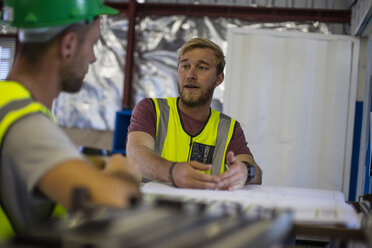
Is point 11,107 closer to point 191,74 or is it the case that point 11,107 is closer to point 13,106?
point 13,106

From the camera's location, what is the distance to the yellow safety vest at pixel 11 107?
1.02 meters

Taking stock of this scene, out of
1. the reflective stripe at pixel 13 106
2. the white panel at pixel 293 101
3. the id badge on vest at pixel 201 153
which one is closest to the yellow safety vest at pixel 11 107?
the reflective stripe at pixel 13 106

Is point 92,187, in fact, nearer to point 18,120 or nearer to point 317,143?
point 18,120

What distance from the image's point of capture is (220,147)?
266 centimetres

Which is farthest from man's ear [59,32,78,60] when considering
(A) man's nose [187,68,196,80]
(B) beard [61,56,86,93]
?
(A) man's nose [187,68,196,80]

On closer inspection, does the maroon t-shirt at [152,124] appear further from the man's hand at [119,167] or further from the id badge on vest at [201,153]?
the man's hand at [119,167]

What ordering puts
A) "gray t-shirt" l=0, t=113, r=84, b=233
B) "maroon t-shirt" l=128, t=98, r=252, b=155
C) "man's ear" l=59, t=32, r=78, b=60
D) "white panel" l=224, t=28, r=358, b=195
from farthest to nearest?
"white panel" l=224, t=28, r=358, b=195 → "maroon t-shirt" l=128, t=98, r=252, b=155 → "man's ear" l=59, t=32, r=78, b=60 → "gray t-shirt" l=0, t=113, r=84, b=233

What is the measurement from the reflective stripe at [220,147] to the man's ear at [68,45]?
1496mm

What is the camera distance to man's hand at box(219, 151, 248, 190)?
6.13ft

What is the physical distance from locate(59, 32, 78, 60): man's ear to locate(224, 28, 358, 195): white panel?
10.2 ft

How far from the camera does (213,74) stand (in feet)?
9.68

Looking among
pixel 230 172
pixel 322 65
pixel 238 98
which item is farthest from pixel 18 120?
pixel 322 65

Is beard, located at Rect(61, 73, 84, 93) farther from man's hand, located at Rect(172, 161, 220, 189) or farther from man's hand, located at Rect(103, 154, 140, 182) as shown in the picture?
man's hand, located at Rect(172, 161, 220, 189)

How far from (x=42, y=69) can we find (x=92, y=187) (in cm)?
45
